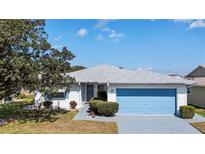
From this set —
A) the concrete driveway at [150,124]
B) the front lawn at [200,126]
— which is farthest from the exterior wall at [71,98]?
the front lawn at [200,126]

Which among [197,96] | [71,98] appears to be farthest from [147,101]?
[197,96]

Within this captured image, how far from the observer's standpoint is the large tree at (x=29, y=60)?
1579cm

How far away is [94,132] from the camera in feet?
47.8

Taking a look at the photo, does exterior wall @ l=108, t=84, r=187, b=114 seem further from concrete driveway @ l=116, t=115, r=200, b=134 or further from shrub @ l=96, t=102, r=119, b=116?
concrete driveway @ l=116, t=115, r=200, b=134

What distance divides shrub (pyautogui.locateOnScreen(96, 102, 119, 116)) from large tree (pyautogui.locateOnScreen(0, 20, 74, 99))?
318 centimetres

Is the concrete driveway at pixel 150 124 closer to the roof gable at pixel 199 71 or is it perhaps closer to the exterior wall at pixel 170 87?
the exterior wall at pixel 170 87

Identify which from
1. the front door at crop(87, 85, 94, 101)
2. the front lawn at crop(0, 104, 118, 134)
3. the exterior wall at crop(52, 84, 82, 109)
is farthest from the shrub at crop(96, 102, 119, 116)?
the front door at crop(87, 85, 94, 101)

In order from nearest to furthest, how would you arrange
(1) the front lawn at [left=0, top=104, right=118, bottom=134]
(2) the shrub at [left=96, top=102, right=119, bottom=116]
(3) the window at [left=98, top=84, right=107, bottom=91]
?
(1) the front lawn at [left=0, top=104, right=118, bottom=134], (2) the shrub at [left=96, top=102, right=119, bottom=116], (3) the window at [left=98, top=84, right=107, bottom=91]

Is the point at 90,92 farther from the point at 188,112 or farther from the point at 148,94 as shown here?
the point at 188,112

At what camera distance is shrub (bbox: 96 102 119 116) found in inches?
781
